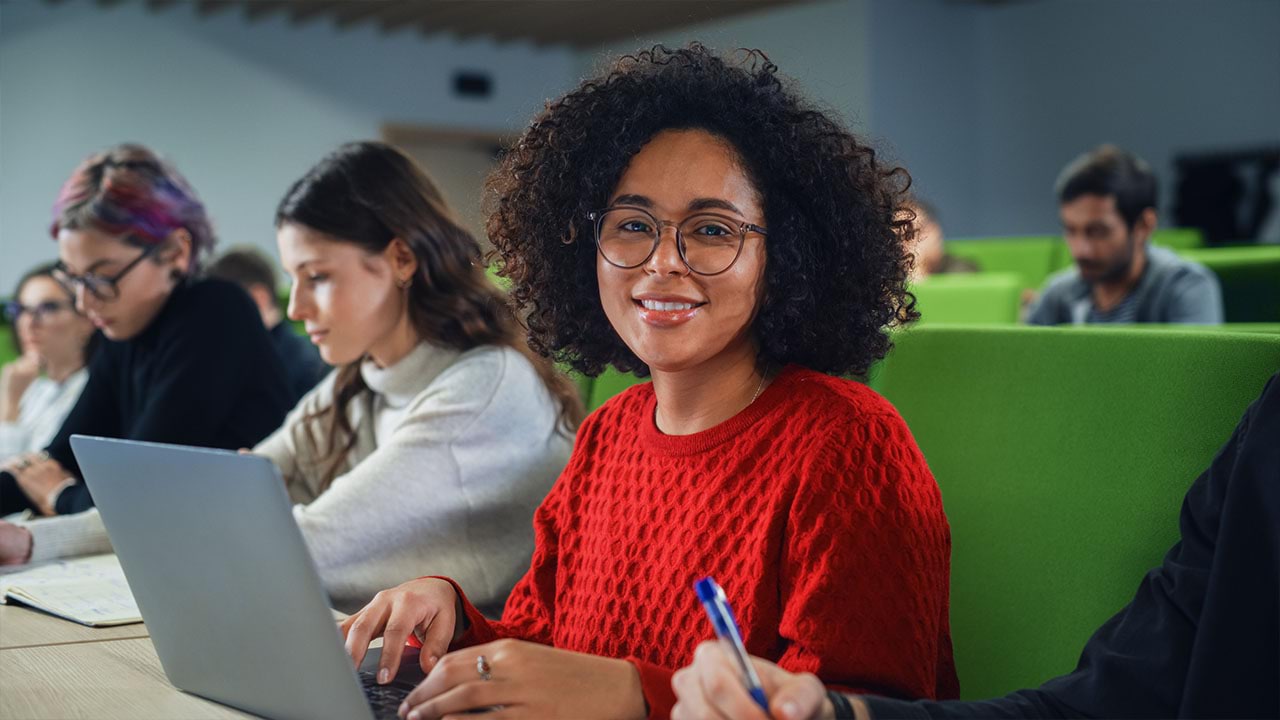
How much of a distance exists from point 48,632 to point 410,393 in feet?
1.99

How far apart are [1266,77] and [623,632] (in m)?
8.89

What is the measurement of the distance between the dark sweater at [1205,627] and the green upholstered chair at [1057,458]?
0.68ft

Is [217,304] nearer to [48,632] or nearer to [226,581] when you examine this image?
[48,632]

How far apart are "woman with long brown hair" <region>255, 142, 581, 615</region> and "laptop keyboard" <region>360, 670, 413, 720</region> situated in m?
0.49

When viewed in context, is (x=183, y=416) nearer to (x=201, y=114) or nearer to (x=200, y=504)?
(x=200, y=504)

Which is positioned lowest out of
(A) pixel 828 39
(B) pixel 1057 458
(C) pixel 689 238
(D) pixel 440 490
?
(D) pixel 440 490

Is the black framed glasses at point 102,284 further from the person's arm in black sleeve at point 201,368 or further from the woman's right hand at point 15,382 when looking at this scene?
the woman's right hand at point 15,382

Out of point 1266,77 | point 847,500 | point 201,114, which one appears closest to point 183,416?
point 847,500

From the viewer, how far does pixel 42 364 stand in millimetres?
3496

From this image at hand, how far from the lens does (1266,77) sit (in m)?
8.52

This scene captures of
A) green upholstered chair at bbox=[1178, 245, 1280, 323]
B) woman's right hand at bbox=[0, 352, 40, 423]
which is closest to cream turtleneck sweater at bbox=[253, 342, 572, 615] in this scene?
green upholstered chair at bbox=[1178, 245, 1280, 323]

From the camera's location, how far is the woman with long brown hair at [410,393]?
5.05ft

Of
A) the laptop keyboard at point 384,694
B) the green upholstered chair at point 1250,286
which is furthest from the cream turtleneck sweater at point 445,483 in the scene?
the green upholstered chair at point 1250,286

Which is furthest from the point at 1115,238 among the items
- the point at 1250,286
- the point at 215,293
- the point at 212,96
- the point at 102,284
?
the point at 212,96
